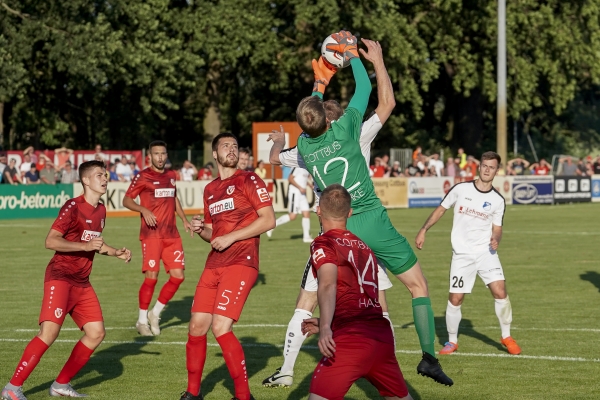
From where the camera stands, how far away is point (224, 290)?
30.0 ft

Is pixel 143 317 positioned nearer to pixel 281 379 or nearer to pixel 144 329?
pixel 144 329

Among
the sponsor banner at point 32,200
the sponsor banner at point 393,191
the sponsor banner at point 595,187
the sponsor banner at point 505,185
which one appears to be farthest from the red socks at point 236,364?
the sponsor banner at point 595,187

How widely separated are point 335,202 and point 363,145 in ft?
9.27

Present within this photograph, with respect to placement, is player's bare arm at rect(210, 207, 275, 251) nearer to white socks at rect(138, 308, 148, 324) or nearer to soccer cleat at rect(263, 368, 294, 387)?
soccer cleat at rect(263, 368, 294, 387)

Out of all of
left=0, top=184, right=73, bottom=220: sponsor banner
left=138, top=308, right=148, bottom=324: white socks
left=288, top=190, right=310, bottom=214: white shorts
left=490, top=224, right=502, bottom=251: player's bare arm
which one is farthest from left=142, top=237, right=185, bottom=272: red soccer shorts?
left=0, top=184, right=73, bottom=220: sponsor banner

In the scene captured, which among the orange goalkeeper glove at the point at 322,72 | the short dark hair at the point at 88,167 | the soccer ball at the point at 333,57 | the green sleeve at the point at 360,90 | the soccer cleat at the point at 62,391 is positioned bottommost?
the soccer cleat at the point at 62,391

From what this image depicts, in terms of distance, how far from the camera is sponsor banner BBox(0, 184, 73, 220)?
36.3 m

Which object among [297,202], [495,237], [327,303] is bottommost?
[297,202]

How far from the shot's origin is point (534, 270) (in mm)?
21406

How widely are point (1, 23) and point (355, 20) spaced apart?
16.2 m

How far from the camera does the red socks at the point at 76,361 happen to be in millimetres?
9727

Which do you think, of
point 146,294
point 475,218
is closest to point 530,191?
point 146,294

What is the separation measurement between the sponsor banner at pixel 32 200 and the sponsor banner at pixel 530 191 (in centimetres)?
2068

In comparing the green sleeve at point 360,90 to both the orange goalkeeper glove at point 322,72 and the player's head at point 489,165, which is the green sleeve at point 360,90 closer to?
the orange goalkeeper glove at point 322,72
